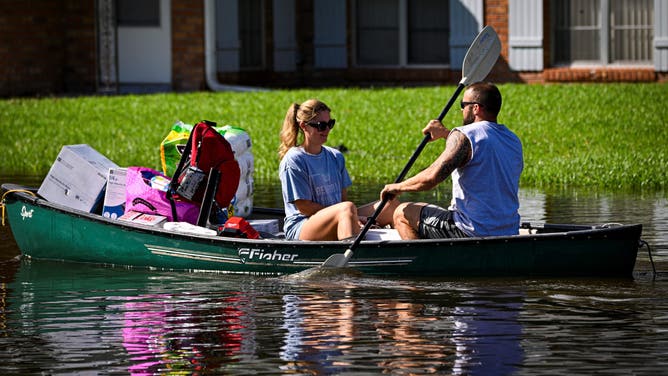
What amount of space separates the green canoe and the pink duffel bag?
1.02 feet

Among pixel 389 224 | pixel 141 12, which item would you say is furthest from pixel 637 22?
pixel 389 224

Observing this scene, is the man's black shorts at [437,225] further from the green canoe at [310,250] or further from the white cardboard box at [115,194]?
the white cardboard box at [115,194]

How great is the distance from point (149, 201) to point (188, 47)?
15267mm

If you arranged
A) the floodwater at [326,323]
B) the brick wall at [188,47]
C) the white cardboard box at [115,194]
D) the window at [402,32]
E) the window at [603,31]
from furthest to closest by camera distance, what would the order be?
the window at [402,32]
the brick wall at [188,47]
the window at [603,31]
the white cardboard box at [115,194]
the floodwater at [326,323]

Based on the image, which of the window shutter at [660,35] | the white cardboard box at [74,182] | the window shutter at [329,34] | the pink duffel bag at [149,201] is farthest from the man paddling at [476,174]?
the window shutter at [329,34]

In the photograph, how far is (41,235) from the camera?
1218 cm

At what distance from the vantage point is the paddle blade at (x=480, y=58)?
12.0 metres

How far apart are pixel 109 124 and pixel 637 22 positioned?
974 cm

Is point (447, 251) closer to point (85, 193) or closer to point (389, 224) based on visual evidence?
point (389, 224)

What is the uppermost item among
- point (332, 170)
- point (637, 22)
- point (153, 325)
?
point (637, 22)

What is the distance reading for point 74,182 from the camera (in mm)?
12289

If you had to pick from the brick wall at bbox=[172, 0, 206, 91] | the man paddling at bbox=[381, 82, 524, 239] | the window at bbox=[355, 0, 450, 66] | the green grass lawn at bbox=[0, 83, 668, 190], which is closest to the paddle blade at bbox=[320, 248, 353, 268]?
the man paddling at bbox=[381, 82, 524, 239]

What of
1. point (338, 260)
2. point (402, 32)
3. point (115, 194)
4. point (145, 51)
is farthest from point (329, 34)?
point (338, 260)

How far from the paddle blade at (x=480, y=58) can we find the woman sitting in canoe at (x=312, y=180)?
1.47 metres
